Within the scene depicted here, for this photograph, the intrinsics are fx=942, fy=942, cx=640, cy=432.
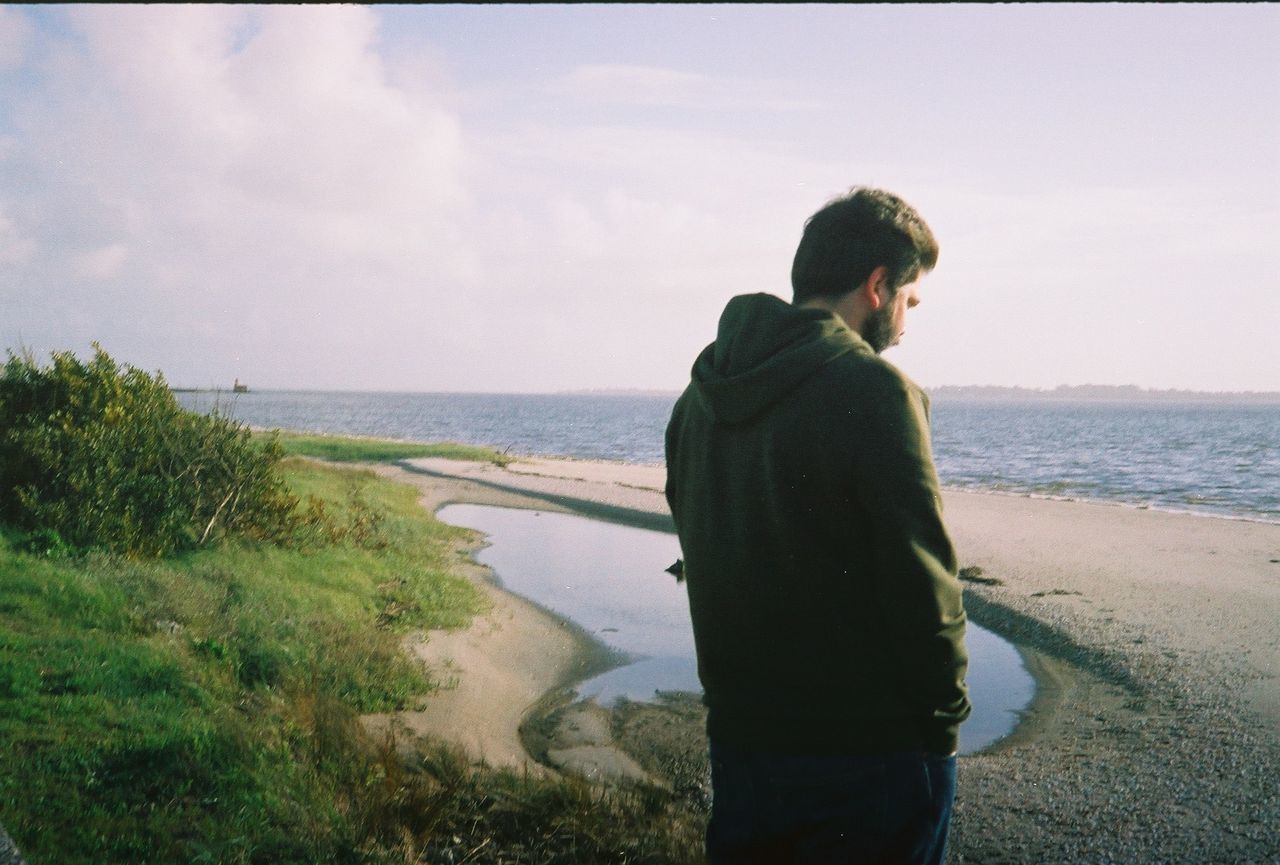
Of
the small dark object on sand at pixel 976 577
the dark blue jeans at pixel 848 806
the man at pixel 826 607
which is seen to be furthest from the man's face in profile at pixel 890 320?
the small dark object on sand at pixel 976 577

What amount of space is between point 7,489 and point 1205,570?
19.4 meters

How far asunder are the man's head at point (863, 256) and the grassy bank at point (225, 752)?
3741mm

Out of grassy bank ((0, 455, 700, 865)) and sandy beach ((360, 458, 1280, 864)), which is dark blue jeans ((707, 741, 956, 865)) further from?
sandy beach ((360, 458, 1280, 864))

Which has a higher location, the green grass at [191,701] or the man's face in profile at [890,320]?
the man's face in profile at [890,320]

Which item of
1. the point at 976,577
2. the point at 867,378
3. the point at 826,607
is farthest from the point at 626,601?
the point at 867,378

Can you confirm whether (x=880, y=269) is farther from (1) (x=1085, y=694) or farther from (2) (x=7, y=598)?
(1) (x=1085, y=694)

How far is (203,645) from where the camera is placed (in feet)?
25.7

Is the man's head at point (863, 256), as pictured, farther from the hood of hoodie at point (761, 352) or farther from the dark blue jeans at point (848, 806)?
the dark blue jeans at point (848, 806)

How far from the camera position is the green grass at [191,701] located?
4508mm

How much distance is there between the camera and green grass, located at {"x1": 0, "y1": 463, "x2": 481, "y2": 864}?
14.8 ft

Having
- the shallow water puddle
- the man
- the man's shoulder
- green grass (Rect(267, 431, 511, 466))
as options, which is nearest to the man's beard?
the man

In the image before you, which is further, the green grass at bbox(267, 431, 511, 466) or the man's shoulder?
the green grass at bbox(267, 431, 511, 466)

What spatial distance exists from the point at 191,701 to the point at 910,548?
6105 mm

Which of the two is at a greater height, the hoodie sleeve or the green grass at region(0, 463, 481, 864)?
the hoodie sleeve
